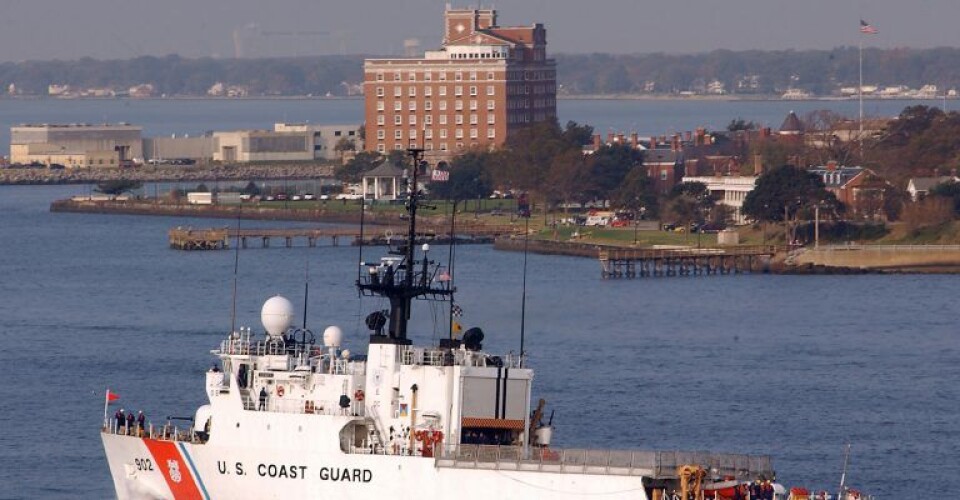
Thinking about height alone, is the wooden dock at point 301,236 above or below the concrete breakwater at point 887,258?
below

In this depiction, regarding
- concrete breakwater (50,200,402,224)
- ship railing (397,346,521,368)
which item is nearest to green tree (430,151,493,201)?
concrete breakwater (50,200,402,224)

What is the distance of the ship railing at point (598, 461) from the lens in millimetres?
35844

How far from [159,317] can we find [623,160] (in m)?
72.5

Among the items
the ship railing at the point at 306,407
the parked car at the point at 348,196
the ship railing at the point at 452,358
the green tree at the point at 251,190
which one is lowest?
the green tree at the point at 251,190

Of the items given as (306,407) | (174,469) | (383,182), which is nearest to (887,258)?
(383,182)

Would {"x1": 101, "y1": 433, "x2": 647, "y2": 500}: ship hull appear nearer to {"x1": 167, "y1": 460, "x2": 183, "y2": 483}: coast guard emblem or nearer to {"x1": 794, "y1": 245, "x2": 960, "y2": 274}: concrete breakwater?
{"x1": 167, "y1": 460, "x2": 183, "y2": 483}: coast guard emblem

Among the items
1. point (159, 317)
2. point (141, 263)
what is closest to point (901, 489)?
point (159, 317)

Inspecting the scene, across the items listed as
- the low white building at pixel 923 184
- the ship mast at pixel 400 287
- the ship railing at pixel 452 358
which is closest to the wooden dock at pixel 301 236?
the low white building at pixel 923 184

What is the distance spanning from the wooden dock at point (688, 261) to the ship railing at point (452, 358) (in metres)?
70.4

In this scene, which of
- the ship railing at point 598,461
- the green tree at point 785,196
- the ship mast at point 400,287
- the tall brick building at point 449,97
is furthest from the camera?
the tall brick building at point 449,97

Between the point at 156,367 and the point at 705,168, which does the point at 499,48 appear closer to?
the point at 705,168

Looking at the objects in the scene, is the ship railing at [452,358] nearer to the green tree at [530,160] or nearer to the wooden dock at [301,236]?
the wooden dock at [301,236]

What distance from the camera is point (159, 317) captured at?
82938 mm

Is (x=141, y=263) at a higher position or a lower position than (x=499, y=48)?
lower
